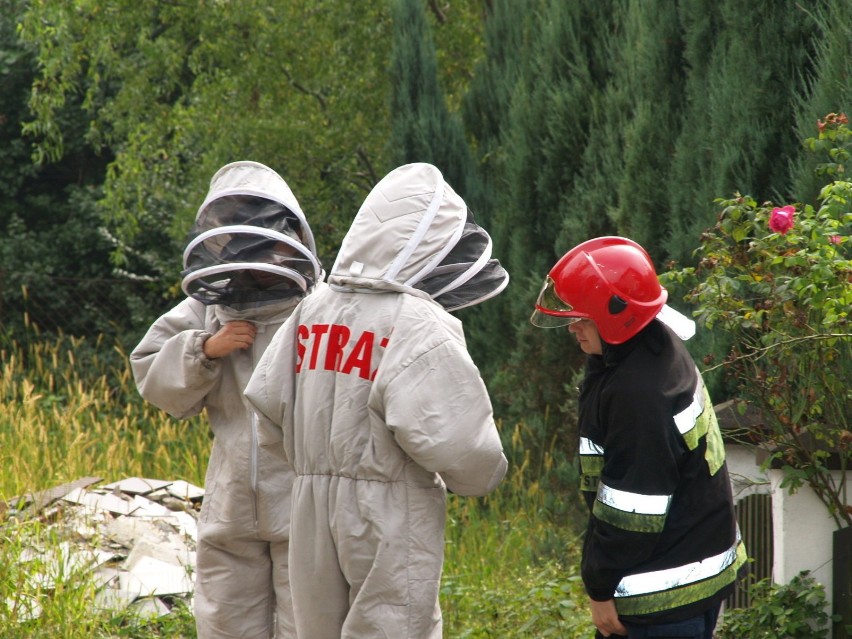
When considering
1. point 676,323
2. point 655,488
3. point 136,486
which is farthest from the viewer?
point 136,486

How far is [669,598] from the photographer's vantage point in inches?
116

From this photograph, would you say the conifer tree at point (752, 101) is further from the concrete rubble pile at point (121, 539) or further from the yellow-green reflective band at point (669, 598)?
the concrete rubble pile at point (121, 539)

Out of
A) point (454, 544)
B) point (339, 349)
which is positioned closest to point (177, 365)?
point (339, 349)

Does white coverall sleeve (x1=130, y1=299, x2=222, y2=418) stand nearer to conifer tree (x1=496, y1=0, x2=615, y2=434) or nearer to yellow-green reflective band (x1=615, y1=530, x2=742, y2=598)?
yellow-green reflective band (x1=615, y1=530, x2=742, y2=598)

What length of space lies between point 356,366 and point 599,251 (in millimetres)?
796

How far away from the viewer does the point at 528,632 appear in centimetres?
489

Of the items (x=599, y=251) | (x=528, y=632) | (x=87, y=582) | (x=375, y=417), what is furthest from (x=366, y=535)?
(x=87, y=582)

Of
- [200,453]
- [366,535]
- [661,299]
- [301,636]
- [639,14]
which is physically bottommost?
[200,453]

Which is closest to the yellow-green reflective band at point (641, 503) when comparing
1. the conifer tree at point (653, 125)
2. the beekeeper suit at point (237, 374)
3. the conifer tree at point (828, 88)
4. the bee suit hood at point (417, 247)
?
the bee suit hood at point (417, 247)

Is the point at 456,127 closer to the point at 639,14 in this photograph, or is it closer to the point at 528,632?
the point at 639,14

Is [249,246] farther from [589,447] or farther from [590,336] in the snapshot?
[589,447]

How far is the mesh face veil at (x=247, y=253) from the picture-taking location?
12.7 ft

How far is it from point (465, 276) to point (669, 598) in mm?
1125

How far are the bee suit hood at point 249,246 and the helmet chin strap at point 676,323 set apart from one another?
1384 mm
